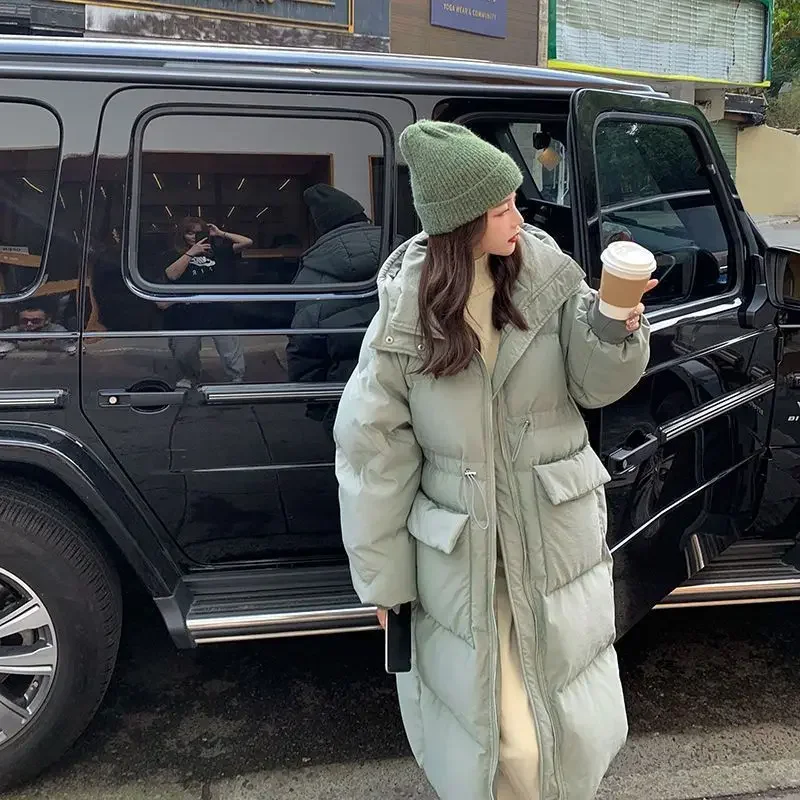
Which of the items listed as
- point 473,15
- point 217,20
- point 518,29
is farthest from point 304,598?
point 518,29

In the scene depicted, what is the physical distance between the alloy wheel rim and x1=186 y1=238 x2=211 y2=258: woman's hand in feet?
3.48

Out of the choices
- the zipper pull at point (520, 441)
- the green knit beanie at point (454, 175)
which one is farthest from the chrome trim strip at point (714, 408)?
the green knit beanie at point (454, 175)

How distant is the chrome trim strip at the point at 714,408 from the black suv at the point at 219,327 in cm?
1

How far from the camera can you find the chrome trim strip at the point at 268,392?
2.49 metres

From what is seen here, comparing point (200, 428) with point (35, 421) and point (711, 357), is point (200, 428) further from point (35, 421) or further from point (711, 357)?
point (711, 357)

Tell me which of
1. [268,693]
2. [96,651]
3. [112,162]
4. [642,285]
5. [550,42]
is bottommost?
[268,693]

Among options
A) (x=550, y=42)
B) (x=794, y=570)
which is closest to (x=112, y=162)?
(x=794, y=570)

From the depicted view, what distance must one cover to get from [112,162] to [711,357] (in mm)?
1942

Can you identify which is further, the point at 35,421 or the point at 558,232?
the point at 558,232

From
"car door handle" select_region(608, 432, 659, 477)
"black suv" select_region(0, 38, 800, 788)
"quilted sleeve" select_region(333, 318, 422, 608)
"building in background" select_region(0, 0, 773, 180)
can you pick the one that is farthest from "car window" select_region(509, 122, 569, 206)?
"building in background" select_region(0, 0, 773, 180)

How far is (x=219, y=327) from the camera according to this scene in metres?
2.48

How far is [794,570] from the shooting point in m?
2.96

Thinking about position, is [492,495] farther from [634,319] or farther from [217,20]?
[217,20]

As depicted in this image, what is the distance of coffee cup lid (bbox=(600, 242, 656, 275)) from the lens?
1.59 m
